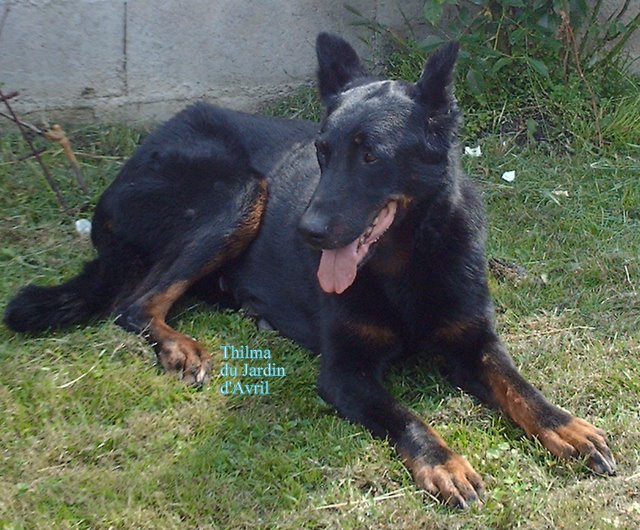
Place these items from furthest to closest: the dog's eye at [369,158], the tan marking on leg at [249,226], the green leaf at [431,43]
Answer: the green leaf at [431,43] < the tan marking on leg at [249,226] < the dog's eye at [369,158]

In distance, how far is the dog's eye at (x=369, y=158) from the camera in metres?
3.44

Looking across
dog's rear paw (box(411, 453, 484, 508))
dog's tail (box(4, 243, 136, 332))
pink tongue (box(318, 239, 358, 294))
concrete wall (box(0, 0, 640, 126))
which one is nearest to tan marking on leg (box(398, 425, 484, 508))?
dog's rear paw (box(411, 453, 484, 508))

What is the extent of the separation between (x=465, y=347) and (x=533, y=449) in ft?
1.86

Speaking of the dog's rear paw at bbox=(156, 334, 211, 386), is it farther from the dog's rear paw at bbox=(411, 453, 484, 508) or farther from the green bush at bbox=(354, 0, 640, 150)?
the green bush at bbox=(354, 0, 640, 150)

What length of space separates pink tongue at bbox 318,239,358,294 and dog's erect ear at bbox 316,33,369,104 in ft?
2.42

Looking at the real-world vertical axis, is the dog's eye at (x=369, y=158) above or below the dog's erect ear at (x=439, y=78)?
below

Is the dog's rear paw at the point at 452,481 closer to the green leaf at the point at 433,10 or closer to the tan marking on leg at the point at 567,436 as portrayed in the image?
the tan marking on leg at the point at 567,436

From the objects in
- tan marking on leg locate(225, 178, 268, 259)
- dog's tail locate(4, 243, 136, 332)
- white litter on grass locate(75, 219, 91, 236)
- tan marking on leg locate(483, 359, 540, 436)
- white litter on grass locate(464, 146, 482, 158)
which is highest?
tan marking on leg locate(483, 359, 540, 436)

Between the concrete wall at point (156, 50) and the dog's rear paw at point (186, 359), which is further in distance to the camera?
the concrete wall at point (156, 50)

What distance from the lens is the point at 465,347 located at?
374 cm

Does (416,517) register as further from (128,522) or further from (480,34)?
(480,34)

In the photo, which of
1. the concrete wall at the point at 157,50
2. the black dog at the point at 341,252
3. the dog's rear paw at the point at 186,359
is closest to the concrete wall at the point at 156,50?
the concrete wall at the point at 157,50

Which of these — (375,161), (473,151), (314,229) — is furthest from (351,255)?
(473,151)

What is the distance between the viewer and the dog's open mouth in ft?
11.4
